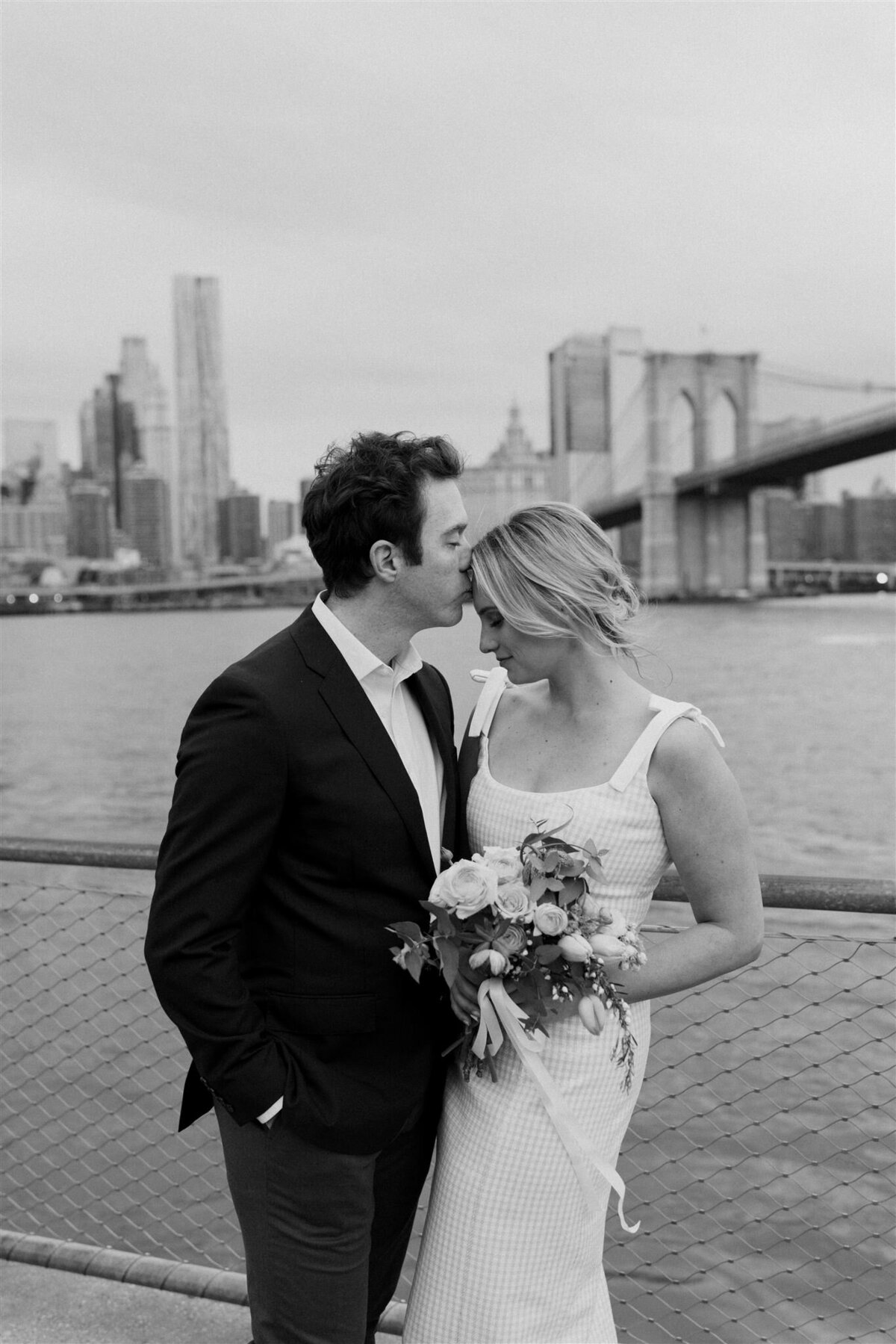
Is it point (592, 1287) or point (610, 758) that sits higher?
point (610, 758)

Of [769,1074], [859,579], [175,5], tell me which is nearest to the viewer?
[175,5]

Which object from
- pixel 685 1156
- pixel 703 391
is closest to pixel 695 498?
pixel 703 391

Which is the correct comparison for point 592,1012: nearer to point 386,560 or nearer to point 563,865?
point 563,865

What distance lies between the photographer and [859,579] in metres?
59.4

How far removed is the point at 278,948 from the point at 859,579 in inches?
2397

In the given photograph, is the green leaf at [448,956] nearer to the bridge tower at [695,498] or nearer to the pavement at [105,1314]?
the pavement at [105,1314]

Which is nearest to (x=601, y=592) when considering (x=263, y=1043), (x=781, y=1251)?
(x=263, y=1043)

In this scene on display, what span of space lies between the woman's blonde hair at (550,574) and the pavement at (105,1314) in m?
1.47

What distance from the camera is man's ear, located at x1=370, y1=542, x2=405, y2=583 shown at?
1.88m

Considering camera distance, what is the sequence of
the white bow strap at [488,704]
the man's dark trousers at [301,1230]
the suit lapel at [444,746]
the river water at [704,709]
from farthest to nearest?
the river water at [704,709], the white bow strap at [488,704], the suit lapel at [444,746], the man's dark trousers at [301,1230]

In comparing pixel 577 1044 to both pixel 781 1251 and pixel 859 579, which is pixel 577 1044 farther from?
pixel 859 579

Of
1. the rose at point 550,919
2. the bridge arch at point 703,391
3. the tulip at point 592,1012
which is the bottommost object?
the tulip at point 592,1012

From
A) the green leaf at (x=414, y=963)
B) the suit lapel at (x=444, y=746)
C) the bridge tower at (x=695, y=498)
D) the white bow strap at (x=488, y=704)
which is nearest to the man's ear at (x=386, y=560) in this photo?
the suit lapel at (x=444, y=746)

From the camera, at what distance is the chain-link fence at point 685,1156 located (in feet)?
13.4
